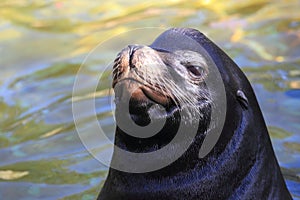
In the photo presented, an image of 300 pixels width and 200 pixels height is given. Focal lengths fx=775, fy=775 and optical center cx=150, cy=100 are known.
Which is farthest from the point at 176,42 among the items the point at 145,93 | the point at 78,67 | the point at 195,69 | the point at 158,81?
the point at 78,67

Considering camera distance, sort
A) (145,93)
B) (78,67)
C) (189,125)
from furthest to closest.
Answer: (78,67)
(189,125)
(145,93)

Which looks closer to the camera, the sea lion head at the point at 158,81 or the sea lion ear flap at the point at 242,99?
the sea lion head at the point at 158,81

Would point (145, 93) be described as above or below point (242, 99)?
above

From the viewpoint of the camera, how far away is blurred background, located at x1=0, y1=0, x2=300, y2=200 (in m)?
6.55

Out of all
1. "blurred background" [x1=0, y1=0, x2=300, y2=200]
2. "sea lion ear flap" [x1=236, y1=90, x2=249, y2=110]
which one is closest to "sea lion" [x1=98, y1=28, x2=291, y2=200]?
"sea lion ear flap" [x1=236, y1=90, x2=249, y2=110]

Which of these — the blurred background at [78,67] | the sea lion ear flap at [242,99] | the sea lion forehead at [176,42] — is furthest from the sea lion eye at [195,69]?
the blurred background at [78,67]

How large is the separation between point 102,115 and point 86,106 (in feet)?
1.16

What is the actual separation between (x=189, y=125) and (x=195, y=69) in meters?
0.34

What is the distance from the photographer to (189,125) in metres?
4.14

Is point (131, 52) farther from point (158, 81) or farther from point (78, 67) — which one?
point (78, 67)

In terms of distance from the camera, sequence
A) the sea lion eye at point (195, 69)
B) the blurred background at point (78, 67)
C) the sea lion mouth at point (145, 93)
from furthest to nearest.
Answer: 1. the blurred background at point (78, 67)
2. the sea lion eye at point (195, 69)
3. the sea lion mouth at point (145, 93)

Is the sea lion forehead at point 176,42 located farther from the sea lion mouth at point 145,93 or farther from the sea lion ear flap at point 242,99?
the sea lion mouth at point 145,93

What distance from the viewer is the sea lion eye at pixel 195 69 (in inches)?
168

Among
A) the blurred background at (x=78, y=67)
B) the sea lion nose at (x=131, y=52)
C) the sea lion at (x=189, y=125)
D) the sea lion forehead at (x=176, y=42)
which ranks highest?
the sea lion nose at (x=131, y=52)
